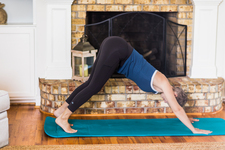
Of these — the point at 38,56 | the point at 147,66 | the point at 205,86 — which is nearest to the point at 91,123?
the point at 147,66

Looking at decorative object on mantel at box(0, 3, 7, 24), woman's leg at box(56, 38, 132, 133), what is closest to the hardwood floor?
woman's leg at box(56, 38, 132, 133)

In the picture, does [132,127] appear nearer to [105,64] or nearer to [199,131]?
[199,131]

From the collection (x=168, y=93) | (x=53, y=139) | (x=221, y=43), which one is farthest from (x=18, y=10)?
(x=221, y=43)

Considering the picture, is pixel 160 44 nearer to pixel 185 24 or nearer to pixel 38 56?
Answer: pixel 185 24

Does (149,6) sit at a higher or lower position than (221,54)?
higher

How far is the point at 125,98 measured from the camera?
3.19 meters

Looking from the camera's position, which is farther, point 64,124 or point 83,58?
point 83,58

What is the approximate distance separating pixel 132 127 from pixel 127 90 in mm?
498

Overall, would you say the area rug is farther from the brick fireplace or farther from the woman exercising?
the brick fireplace

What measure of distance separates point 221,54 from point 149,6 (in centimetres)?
102

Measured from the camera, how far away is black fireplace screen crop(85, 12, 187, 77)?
3.48 meters

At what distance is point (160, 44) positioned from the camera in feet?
11.7

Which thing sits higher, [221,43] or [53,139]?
[221,43]

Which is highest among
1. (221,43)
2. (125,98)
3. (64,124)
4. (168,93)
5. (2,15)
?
(2,15)
